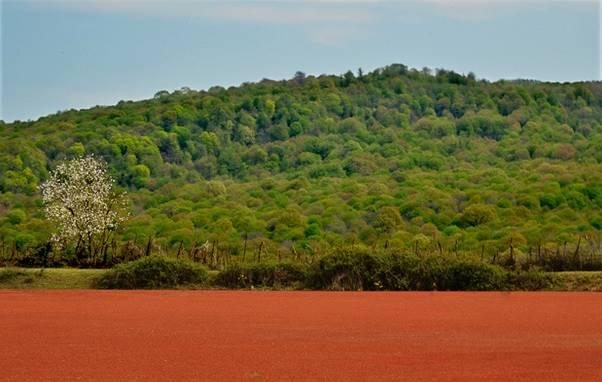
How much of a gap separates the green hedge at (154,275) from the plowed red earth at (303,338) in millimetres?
5674

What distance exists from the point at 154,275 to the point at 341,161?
60.2 meters

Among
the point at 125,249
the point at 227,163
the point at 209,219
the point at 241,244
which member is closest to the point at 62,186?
the point at 125,249

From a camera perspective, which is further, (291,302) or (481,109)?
(481,109)

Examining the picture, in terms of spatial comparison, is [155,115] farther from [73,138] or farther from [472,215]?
[472,215]

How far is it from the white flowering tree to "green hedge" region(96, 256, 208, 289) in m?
7.20

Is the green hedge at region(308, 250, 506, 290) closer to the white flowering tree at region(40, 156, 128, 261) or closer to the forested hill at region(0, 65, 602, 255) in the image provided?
the white flowering tree at region(40, 156, 128, 261)

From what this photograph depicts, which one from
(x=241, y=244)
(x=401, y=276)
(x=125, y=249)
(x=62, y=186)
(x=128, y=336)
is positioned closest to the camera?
(x=128, y=336)

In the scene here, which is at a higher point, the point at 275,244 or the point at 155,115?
the point at 155,115

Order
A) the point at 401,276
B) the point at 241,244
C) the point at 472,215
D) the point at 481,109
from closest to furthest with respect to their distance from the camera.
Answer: the point at 401,276 < the point at 241,244 < the point at 472,215 < the point at 481,109

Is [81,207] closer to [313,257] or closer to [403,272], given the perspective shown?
[313,257]

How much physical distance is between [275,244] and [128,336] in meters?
48.8

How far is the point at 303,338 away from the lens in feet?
77.3

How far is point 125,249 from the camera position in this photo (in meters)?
47.8

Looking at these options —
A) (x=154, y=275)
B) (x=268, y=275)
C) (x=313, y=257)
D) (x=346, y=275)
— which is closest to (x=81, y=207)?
(x=154, y=275)
